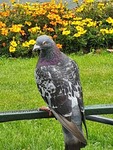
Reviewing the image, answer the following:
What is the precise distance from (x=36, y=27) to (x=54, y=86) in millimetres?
4820

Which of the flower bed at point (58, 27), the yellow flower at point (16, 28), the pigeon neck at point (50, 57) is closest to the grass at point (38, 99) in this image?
the flower bed at point (58, 27)

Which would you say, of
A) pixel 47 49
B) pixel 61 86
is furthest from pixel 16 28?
pixel 61 86

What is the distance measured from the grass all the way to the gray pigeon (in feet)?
4.09

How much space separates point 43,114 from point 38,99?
9.54 feet

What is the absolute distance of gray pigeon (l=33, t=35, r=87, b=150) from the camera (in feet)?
11.0

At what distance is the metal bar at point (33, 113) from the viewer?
3.17 m

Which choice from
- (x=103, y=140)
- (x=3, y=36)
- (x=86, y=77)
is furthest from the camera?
(x=3, y=36)

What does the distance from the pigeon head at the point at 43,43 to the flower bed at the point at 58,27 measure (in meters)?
4.18

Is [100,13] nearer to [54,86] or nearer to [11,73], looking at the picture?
[11,73]

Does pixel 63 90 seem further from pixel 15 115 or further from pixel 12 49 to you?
pixel 12 49

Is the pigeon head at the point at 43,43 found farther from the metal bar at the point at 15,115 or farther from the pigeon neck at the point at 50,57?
the metal bar at the point at 15,115

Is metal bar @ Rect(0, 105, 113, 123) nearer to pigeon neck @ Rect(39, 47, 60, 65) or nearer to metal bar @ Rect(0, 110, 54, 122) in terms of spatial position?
metal bar @ Rect(0, 110, 54, 122)

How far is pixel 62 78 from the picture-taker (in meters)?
3.61

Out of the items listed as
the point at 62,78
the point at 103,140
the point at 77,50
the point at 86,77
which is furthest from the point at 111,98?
the point at 62,78
